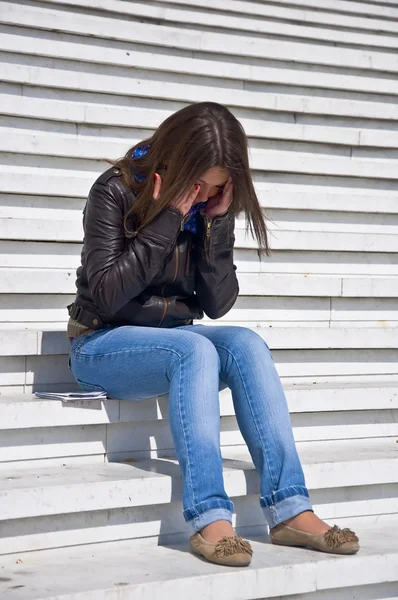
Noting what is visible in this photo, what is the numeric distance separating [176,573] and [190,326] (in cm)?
86

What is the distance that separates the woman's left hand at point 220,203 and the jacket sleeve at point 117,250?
0.15 metres

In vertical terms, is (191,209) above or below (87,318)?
above

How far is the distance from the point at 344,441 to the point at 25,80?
81.5 inches

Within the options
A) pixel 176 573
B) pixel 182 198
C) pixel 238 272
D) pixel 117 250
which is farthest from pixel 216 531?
pixel 238 272

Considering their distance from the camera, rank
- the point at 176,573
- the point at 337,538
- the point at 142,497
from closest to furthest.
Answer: the point at 176,573 → the point at 337,538 → the point at 142,497

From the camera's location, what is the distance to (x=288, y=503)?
104 inches

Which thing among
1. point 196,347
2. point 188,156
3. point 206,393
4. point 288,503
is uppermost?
point 188,156

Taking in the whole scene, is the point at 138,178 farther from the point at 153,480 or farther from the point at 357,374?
the point at 357,374

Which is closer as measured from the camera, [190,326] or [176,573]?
[176,573]

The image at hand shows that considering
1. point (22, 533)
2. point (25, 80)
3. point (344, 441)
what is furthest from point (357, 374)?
point (25, 80)

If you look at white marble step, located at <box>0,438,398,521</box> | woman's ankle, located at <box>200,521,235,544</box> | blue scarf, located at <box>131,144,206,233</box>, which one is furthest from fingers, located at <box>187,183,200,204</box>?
woman's ankle, located at <box>200,521,235,544</box>

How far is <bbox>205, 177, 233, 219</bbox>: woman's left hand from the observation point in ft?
9.44

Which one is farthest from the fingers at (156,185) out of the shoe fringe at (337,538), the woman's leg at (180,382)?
the shoe fringe at (337,538)

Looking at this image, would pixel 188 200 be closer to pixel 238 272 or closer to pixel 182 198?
pixel 182 198
